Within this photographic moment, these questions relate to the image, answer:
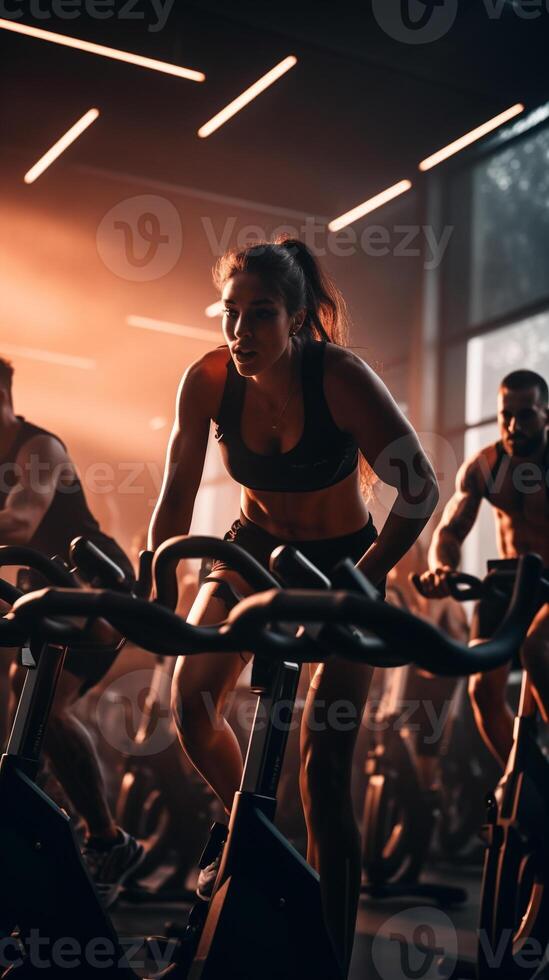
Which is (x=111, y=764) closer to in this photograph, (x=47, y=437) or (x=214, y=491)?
(x=47, y=437)

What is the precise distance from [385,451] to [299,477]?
181 millimetres

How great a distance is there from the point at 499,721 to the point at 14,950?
1742mm

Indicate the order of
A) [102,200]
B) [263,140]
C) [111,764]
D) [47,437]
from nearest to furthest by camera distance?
[47,437]
[111,764]
[263,140]
[102,200]

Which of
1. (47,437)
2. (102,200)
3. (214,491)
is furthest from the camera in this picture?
(214,491)

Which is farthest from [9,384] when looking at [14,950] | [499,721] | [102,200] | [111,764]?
[102,200]

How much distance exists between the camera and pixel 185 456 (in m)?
2.19

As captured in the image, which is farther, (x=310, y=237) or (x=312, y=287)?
(x=310, y=237)

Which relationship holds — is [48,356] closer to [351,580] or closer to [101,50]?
[101,50]

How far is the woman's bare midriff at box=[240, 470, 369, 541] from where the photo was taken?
219 centimetres

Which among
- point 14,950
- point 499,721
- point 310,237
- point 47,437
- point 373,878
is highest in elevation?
point 310,237

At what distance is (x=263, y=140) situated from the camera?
7.40 metres

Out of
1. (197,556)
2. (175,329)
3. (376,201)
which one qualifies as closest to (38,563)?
(197,556)

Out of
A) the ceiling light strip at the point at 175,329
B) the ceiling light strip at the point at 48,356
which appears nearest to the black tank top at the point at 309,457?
the ceiling light strip at the point at 175,329

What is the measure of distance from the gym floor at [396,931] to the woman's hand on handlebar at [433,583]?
1051mm
